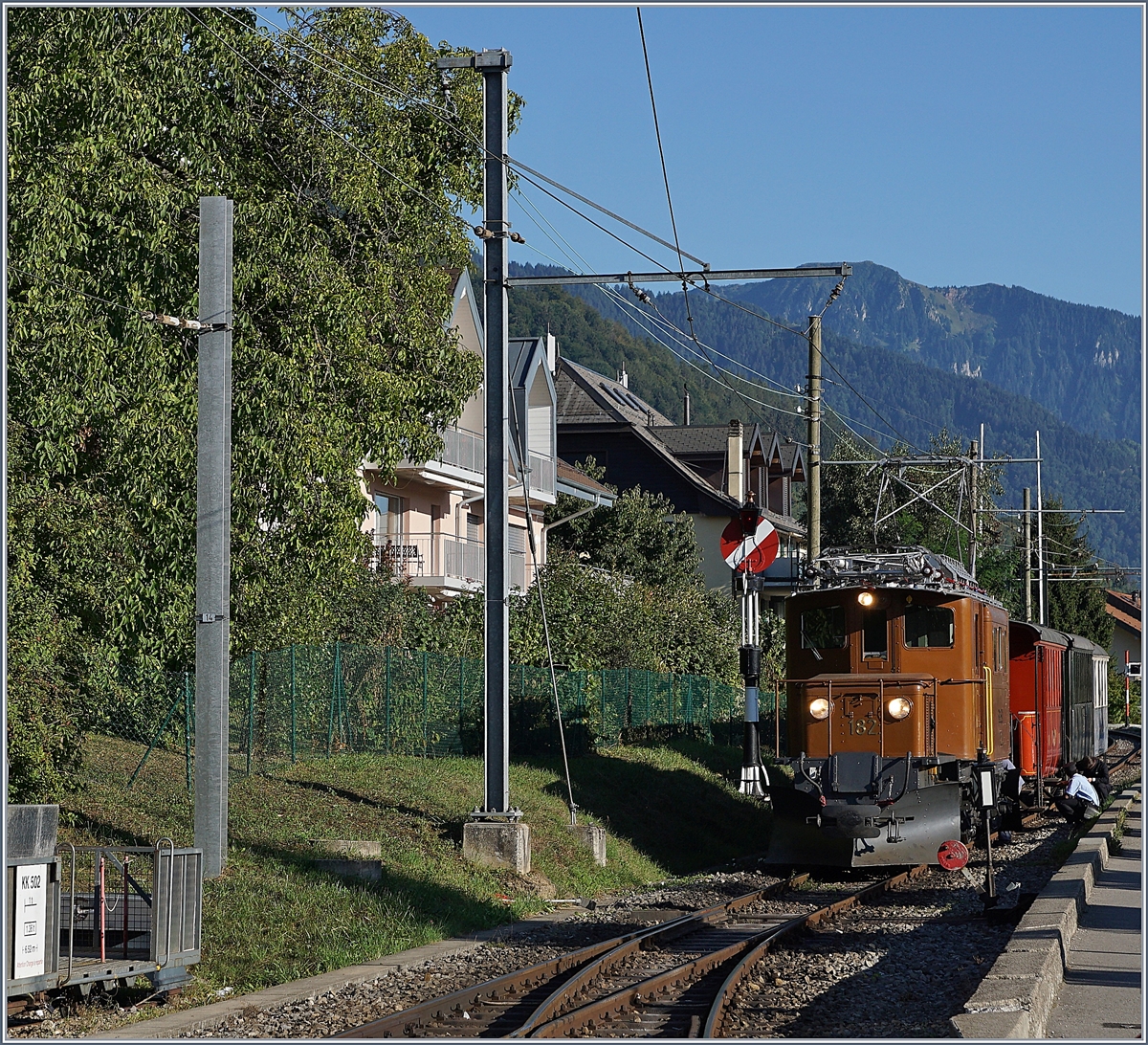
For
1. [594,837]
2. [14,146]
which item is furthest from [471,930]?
[14,146]

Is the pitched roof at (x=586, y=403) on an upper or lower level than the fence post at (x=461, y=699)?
upper

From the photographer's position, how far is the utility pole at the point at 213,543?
43.5 ft

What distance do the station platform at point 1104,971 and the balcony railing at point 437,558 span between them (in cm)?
2166

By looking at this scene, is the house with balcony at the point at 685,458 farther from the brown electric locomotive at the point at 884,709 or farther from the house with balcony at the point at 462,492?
the brown electric locomotive at the point at 884,709

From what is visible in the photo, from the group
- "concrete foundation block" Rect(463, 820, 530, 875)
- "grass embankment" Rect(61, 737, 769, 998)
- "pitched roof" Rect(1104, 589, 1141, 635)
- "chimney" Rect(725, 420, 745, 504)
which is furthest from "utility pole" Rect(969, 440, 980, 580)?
"pitched roof" Rect(1104, 589, 1141, 635)

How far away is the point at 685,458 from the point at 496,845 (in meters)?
45.1

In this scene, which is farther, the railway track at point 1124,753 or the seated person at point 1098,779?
the railway track at point 1124,753

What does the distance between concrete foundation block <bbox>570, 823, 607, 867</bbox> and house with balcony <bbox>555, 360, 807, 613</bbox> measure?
117ft

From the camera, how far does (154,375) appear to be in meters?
17.5

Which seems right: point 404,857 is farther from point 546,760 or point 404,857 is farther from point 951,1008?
point 546,760

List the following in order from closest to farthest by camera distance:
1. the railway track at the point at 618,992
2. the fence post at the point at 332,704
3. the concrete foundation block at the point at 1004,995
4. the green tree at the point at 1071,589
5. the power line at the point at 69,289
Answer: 1. the concrete foundation block at the point at 1004,995
2. the railway track at the point at 618,992
3. the power line at the point at 69,289
4. the fence post at the point at 332,704
5. the green tree at the point at 1071,589

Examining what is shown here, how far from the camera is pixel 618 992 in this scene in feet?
35.7

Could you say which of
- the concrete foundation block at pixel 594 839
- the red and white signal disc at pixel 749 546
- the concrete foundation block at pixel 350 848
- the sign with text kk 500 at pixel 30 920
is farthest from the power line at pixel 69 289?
the red and white signal disc at pixel 749 546

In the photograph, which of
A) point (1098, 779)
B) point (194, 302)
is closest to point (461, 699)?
point (194, 302)
